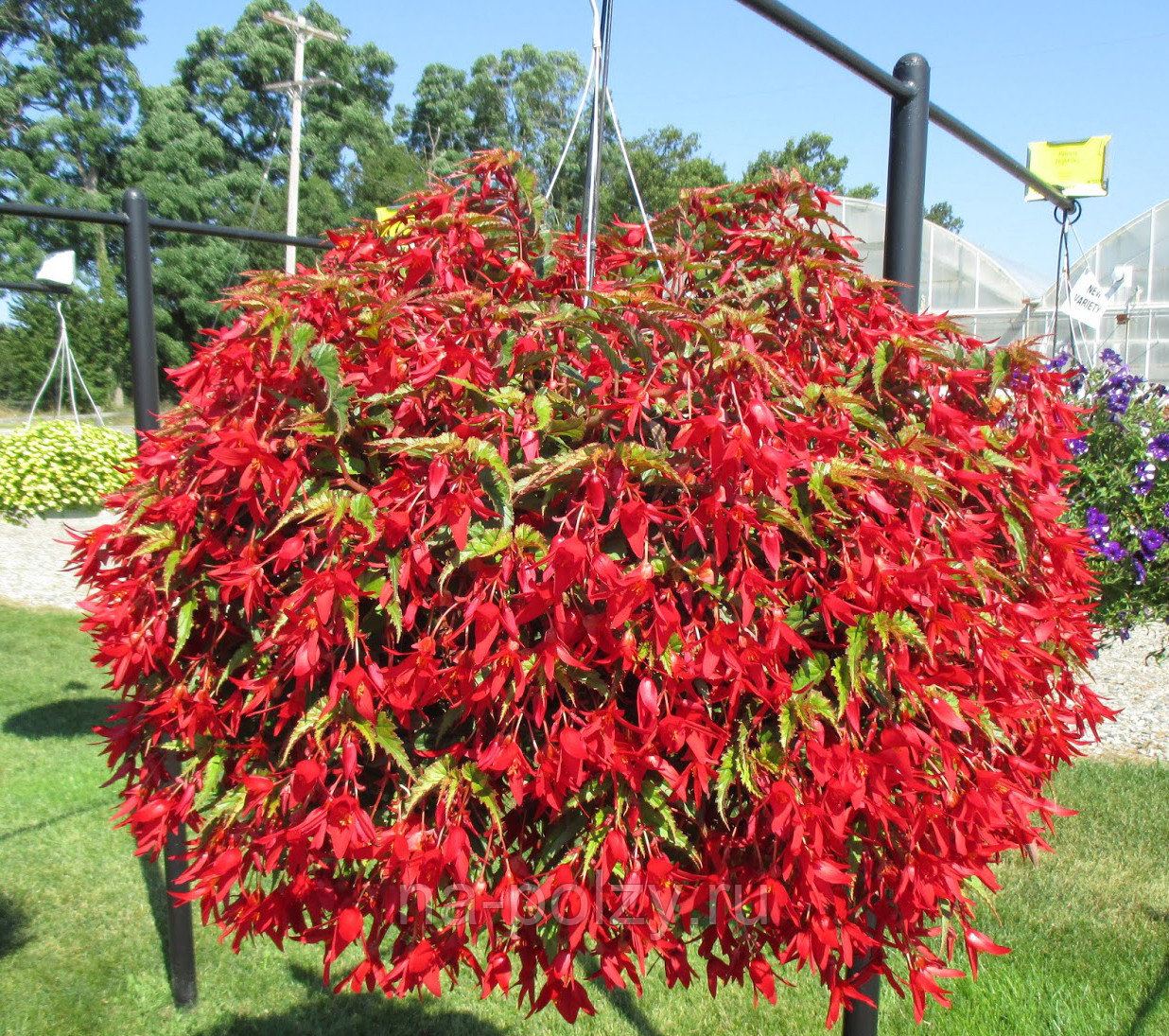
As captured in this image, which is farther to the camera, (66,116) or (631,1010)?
(66,116)

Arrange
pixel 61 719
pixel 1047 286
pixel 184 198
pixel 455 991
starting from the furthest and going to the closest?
pixel 184 198
pixel 1047 286
pixel 61 719
pixel 455 991

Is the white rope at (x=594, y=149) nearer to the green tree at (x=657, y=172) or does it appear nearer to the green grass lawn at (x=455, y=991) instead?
the green grass lawn at (x=455, y=991)

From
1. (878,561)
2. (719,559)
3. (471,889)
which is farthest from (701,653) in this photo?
(471,889)

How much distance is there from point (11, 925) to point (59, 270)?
8.78ft

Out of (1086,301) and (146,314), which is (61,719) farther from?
(1086,301)

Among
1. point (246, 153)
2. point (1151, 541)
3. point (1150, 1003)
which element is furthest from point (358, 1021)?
point (246, 153)

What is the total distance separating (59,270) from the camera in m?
4.37

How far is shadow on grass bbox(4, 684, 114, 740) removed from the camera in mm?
5227

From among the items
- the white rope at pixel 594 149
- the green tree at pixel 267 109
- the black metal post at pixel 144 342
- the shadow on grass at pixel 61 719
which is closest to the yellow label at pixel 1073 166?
the white rope at pixel 594 149

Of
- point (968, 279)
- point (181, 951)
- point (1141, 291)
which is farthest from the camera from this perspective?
point (968, 279)

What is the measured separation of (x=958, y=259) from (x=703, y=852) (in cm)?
1506

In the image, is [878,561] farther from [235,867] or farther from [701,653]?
[235,867]

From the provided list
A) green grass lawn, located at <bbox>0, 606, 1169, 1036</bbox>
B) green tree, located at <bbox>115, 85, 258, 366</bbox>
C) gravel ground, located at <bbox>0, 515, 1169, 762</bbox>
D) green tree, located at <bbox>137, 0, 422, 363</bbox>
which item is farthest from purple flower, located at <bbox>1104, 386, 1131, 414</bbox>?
green tree, located at <bbox>115, 85, 258, 366</bbox>

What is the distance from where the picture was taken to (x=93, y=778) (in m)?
4.65
